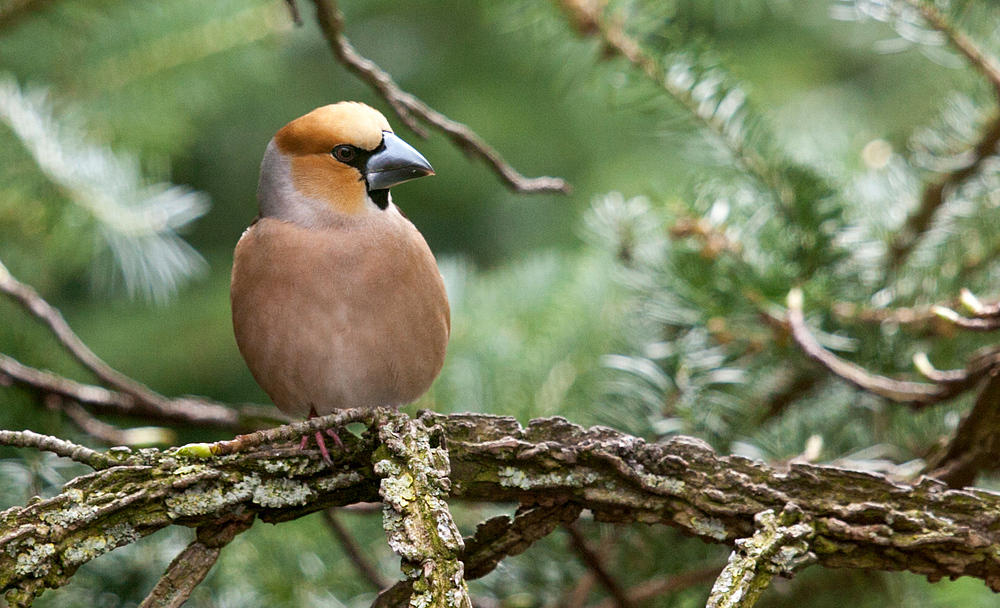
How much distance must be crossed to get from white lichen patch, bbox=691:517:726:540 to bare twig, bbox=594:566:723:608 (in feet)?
2.23

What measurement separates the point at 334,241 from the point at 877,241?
1.14 metres

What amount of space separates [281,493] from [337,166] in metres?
1.03

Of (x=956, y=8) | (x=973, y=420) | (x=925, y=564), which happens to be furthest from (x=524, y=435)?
(x=956, y=8)

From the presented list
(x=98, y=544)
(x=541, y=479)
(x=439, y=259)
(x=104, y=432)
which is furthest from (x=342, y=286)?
(x=439, y=259)

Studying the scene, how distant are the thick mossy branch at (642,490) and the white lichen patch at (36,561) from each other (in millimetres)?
147

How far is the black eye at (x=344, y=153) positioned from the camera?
204 centimetres

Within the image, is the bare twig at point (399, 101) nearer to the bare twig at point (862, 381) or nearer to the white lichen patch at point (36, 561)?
the bare twig at point (862, 381)

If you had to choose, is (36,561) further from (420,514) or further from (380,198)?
(380,198)

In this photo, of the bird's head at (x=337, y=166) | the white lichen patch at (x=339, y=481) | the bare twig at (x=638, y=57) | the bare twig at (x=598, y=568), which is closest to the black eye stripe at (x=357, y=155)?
the bird's head at (x=337, y=166)

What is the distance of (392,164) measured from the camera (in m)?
1.99

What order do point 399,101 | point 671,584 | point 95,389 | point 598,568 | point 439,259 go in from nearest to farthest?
1. point 399,101
2. point 598,568
3. point 671,584
4. point 95,389
5. point 439,259

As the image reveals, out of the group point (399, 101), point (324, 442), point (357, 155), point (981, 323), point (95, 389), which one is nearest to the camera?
point (324, 442)

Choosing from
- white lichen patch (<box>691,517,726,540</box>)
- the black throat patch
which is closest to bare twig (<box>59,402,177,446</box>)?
A: the black throat patch

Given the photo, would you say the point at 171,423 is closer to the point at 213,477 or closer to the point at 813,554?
the point at 213,477
